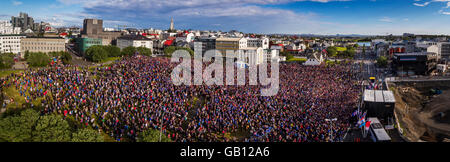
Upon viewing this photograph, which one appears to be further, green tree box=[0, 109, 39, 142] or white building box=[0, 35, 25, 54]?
white building box=[0, 35, 25, 54]

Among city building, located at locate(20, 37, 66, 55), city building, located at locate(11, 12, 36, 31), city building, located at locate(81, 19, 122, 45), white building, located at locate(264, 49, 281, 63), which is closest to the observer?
city building, located at locate(20, 37, 66, 55)

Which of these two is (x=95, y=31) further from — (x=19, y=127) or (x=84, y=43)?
(x=19, y=127)

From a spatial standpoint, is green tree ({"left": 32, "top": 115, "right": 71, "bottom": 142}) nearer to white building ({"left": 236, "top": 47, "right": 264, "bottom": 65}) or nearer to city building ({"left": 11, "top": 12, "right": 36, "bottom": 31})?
white building ({"left": 236, "top": 47, "right": 264, "bottom": 65})

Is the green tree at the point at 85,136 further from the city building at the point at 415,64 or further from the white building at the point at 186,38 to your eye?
the white building at the point at 186,38

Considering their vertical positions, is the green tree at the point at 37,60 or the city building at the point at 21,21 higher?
the city building at the point at 21,21

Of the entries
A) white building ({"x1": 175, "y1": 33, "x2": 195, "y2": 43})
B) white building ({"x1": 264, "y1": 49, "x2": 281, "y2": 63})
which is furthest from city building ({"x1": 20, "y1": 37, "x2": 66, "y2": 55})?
white building ({"x1": 264, "y1": 49, "x2": 281, "y2": 63})

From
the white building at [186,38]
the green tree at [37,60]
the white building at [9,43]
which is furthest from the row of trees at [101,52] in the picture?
the white building at [186,38]

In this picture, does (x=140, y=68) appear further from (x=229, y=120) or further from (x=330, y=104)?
(x=330, y=104)
